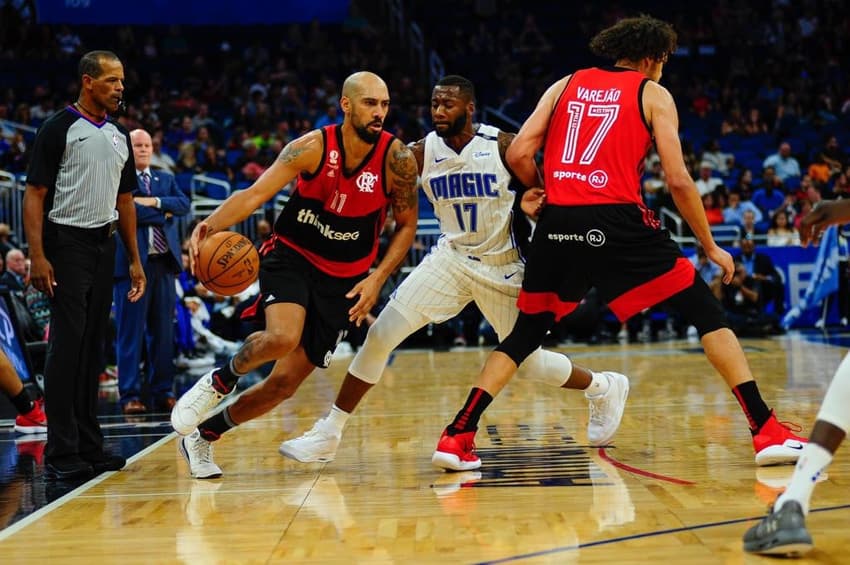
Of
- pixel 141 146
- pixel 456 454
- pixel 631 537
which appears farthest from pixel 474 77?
pixel 631 537

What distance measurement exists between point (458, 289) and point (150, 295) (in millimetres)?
3590

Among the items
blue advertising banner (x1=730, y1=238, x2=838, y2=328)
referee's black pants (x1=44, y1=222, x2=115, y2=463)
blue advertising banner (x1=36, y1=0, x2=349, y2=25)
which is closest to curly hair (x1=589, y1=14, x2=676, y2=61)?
referee's black pants (x1=44, y1=222, x2=115, y2=463)

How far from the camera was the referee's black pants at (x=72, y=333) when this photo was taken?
16.7 feet

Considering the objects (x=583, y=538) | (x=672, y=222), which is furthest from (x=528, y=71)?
(x=583, y=538)

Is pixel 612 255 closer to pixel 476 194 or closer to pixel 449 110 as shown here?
pixel 476 194

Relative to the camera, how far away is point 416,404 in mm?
7812

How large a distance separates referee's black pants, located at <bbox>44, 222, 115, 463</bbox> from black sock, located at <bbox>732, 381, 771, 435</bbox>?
116 inches

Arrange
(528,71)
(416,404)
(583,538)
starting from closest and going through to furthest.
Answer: (583,538) → (416,404) → (528,71)

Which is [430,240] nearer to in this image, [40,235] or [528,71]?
[528,71]

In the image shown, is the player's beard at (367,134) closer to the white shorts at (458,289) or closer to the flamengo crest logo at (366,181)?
the flamengo crest logo at (366,181)

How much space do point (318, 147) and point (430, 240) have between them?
11198 mm

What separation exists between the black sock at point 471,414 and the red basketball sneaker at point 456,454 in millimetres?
25

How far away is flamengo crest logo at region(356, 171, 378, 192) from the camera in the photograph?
5.06 m

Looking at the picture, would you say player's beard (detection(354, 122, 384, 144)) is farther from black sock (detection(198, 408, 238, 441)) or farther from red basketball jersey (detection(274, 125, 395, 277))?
black sock (detection(198, 408, 238, 441))
